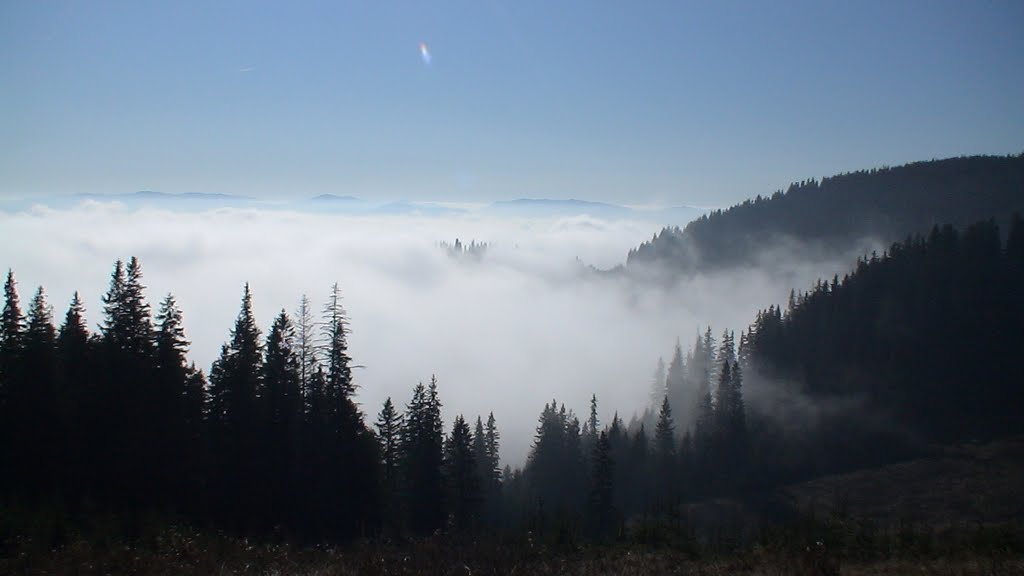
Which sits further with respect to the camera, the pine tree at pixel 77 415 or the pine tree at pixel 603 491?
the pine tree at pixel 603 491

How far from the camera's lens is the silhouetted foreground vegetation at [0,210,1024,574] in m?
15.0

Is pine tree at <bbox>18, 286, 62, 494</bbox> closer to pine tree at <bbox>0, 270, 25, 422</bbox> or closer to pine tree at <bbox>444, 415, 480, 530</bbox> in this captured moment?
pine tree at <bbox>0, 270, 25, 422</bbox>

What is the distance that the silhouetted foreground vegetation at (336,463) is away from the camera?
14977 millimetres

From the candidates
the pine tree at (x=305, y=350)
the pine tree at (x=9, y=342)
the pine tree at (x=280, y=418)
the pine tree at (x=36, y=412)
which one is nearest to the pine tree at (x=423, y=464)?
the pine tree at (x=305, y=350)

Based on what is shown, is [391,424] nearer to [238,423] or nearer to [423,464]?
[423,464]

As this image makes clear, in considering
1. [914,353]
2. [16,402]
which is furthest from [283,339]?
[914,353]

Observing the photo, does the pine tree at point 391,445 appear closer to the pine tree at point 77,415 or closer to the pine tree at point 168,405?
the pine tree at point 168,405

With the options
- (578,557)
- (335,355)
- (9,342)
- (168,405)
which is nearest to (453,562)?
(578,557)

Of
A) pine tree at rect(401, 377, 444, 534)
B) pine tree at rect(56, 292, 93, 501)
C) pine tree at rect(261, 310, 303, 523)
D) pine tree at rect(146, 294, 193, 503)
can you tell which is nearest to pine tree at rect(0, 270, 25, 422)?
pine tree at rect(56, 292, 93, 501)

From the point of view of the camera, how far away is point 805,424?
7994 cm

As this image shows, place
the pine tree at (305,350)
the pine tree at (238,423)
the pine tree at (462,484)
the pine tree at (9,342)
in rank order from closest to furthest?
the pine tree at (9,342)
the pine tree at (238,423)
the pine tree at (305,350)
the pine tree at (462,484)

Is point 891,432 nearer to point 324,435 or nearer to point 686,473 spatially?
point 686,473

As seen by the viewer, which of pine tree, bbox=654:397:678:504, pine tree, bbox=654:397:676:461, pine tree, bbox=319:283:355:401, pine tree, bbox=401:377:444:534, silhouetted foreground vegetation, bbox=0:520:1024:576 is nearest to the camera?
silhouetted foreground vegetation, bbox=0:520:1024:576

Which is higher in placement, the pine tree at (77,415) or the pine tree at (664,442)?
the pine tree at (77,415)
